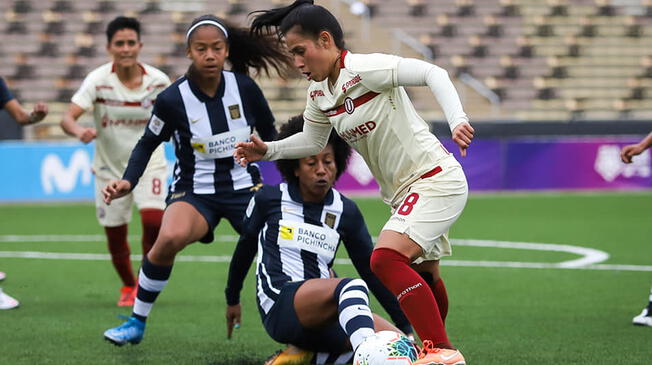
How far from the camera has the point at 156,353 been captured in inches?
240

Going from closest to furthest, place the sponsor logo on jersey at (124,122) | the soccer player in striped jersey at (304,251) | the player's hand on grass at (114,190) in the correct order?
the soccer player in striped jersey at (304,251) → the player's hand on grass at (114,190) → the sponsor logo on jersey at (124,122)

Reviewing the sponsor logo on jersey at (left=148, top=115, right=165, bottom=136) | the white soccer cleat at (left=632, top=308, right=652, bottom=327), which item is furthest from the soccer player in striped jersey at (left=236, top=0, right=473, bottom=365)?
the white soccer cleat at (left=632, top=308, right=652, bottom=327)

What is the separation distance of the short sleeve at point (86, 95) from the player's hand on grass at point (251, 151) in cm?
354

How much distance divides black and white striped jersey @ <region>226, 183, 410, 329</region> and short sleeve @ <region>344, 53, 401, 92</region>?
0.82 meters

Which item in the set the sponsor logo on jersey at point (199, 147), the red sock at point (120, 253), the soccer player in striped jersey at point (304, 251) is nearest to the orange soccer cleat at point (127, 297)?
the red sock at point (120, 253)

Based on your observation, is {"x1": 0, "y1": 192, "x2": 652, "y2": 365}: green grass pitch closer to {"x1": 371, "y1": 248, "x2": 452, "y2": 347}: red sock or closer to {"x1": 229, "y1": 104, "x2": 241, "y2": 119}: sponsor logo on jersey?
{"x1": 371, "y1": 248, "x2": 452, "y2": 347}: red sock

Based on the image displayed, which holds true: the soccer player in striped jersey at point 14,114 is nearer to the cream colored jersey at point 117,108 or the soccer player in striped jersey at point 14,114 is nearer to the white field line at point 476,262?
the cream colored jersey at point 117,108

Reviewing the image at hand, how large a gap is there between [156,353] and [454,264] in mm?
4864

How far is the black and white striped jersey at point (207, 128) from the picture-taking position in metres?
→ 6.55

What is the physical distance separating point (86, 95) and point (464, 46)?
1838cm

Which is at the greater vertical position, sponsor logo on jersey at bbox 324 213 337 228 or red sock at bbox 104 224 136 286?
sponsor logo on jersey at bbox 324 213 337 228

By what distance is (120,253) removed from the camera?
8.63m

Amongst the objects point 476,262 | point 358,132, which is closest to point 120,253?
point 476,262

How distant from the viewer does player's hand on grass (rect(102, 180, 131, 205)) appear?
234 inches
